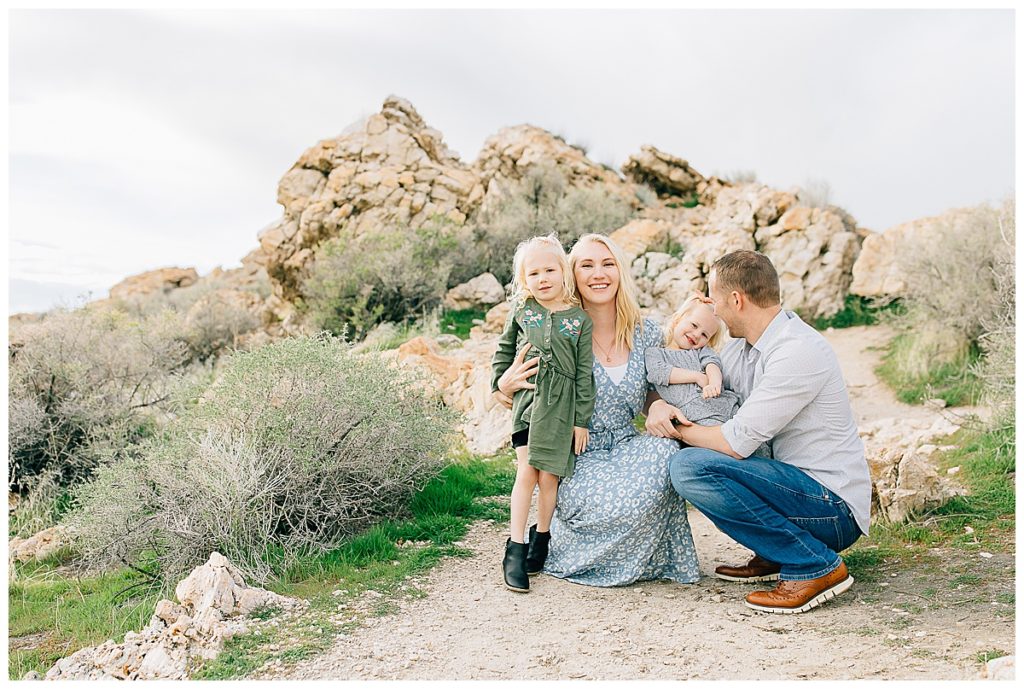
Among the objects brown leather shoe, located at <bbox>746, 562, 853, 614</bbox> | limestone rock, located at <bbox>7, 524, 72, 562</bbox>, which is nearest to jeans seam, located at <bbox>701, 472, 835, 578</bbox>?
brown leather shoe, located at <bbox>746, 562, 853, 614</bbox>

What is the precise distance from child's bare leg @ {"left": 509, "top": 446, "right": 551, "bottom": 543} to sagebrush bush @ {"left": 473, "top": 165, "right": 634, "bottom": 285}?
9.83m

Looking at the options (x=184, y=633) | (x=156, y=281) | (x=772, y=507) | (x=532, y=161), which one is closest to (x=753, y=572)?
(x=772, y=507)

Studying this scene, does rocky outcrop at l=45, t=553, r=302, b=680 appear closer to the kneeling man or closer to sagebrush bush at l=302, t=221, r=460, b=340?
the kneeling man

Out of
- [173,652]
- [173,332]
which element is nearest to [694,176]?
[173,332]

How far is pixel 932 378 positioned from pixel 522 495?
6.93m

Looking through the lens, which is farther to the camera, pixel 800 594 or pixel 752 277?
pixel 752 277

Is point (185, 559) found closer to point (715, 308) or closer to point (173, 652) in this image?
point (173, 652)

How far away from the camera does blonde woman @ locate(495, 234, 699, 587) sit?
13.9 ft

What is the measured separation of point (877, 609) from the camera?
394 cm

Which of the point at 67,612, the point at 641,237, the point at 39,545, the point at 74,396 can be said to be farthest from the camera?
the point at 641,237

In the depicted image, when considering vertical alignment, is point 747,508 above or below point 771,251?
below

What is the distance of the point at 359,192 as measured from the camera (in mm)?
16766

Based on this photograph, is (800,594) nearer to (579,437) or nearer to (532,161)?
(579,437)

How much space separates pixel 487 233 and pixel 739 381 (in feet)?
37.8
